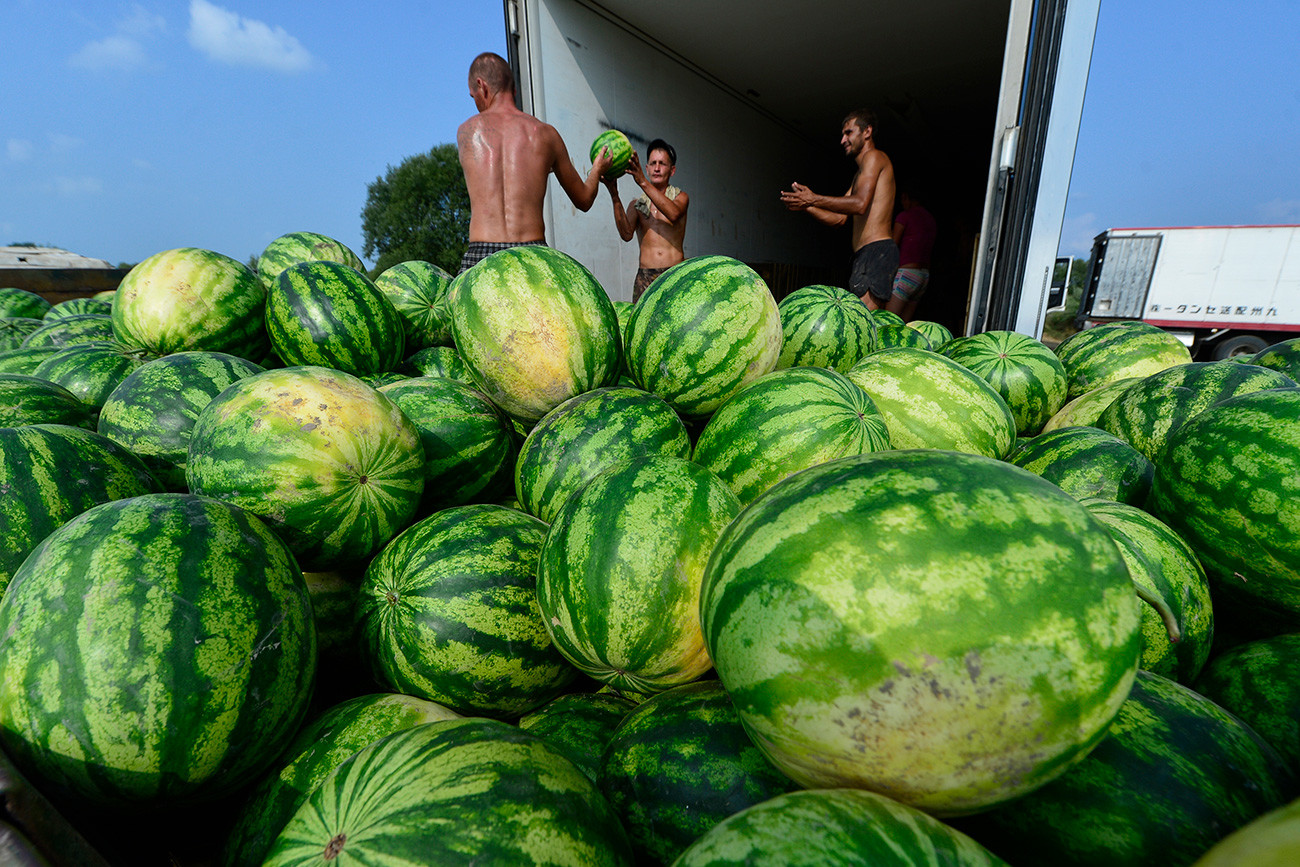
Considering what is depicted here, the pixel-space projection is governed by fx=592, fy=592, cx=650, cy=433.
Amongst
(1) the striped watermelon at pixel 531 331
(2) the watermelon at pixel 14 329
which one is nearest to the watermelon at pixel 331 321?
(1) the striped watermelon at pixel 531 331

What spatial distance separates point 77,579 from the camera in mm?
1118

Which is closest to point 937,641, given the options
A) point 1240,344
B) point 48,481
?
point 48,481

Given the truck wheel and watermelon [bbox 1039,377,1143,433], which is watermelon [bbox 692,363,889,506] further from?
the truck wheel

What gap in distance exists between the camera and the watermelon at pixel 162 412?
1.99 m

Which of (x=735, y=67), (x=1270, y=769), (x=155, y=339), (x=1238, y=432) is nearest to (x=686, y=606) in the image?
(x=1270, y=769)

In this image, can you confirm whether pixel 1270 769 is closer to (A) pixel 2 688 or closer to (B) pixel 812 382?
(B) pixel 812 382

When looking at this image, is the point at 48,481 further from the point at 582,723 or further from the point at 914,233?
the point at 914,233

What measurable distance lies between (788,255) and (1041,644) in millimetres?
15096

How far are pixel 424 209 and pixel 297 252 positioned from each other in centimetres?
2781

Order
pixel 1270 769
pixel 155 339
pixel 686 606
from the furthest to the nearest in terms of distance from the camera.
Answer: pixel 155 339, pixel 686 606, pixel 1270 769

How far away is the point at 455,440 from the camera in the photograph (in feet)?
6.90

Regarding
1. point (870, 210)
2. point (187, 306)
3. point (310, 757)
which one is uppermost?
point (870, 210)

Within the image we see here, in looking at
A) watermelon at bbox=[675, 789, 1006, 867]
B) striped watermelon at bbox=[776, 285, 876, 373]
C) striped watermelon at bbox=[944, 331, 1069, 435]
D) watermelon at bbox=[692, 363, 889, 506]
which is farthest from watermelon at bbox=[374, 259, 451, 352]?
watermelon at bbox=[675, 789, 1006, 867]

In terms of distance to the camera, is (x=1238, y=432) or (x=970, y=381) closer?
(x=1238, y=432)
